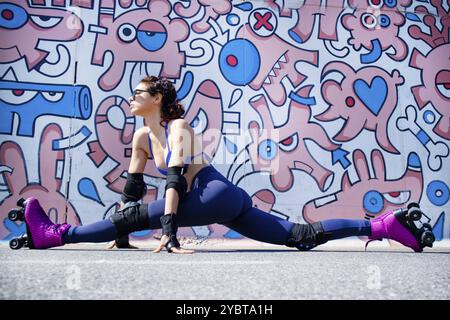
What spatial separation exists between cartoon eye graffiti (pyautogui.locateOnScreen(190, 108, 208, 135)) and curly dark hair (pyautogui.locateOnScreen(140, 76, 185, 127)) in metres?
1.82

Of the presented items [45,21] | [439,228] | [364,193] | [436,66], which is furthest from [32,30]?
[439,228]

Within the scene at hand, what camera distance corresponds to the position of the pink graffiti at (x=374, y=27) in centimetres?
509

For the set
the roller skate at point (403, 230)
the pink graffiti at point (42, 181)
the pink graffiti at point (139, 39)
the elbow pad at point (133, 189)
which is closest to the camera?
the roller skate at point (403, 230)

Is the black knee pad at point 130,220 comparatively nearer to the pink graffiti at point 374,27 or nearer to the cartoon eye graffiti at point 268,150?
the cartoon eye graffiti at point 268,150

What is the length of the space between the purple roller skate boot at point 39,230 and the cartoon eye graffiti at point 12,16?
302 cm

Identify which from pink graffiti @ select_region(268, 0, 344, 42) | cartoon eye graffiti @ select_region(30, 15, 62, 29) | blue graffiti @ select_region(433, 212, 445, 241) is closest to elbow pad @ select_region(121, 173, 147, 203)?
cartoon eye graffiti @ select_region(30, 15, 62, 29)

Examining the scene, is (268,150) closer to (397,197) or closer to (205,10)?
(397,197)

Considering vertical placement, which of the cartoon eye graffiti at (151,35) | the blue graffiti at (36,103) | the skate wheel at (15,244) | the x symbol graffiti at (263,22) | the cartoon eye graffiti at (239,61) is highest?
the x symbol graffiti at (263,22)

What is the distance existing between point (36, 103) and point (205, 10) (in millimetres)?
2222

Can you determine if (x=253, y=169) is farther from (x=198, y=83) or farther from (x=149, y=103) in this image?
(x=149, y=103)

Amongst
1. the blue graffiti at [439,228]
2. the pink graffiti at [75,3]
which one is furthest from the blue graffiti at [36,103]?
the blue graffiti at [439,228]

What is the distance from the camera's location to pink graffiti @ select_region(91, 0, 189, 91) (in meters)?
4.68

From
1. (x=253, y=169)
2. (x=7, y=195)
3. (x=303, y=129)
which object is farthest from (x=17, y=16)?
(x=303, y=129)

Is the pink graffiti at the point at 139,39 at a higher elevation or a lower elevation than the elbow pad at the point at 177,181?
higher
